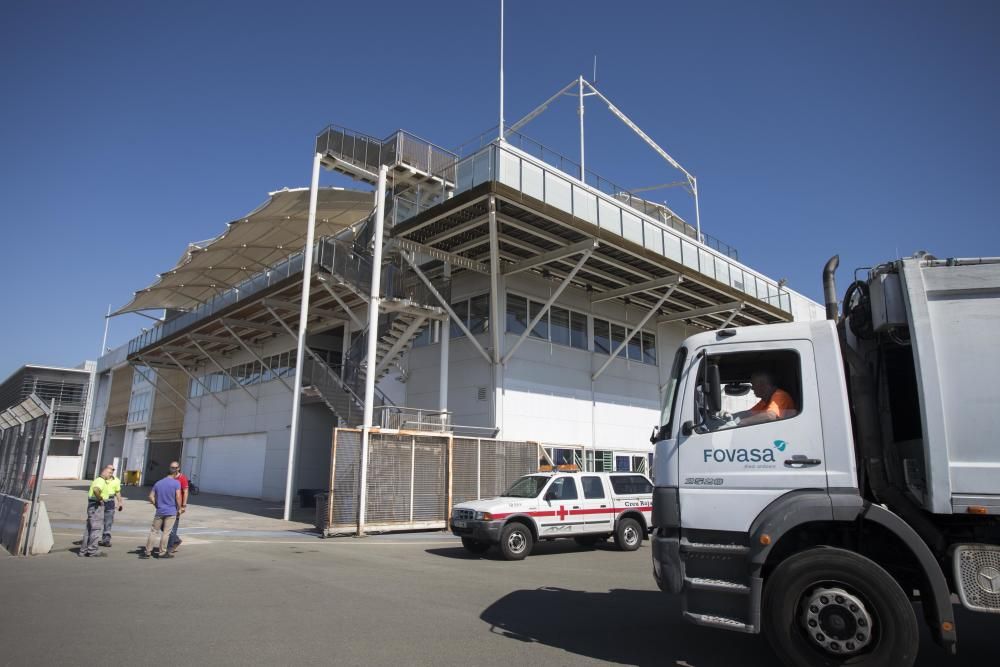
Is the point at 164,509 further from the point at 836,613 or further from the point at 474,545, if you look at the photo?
the point at 836,613

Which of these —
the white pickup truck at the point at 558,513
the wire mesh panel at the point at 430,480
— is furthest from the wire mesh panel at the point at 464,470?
the white pickup truck at the point at 558,513

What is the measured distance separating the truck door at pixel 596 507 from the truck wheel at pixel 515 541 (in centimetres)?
155

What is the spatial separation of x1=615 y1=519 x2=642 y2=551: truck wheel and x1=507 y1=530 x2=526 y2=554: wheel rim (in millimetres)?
2652

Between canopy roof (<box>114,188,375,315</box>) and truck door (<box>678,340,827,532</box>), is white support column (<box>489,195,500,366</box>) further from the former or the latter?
truck door (<box>678,340,827,532</box>)

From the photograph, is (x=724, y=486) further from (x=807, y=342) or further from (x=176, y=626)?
(x=176, y=626)

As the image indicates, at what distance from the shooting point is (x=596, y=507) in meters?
13.6

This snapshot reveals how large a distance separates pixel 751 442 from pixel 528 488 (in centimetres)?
851

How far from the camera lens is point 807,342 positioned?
→ 5543mm

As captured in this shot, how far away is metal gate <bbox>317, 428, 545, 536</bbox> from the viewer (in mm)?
15805

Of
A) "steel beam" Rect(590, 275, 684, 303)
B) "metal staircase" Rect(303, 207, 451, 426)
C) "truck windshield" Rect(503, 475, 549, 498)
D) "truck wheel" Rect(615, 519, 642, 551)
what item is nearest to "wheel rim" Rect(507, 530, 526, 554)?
"truck windshield" Rect(503, 475, 549, 498)

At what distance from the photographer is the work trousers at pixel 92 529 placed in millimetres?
11180

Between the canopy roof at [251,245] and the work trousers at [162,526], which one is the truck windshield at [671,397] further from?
the canopy roof at [251,245]

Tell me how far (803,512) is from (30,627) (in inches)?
292

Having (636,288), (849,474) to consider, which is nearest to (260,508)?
(636,288)
